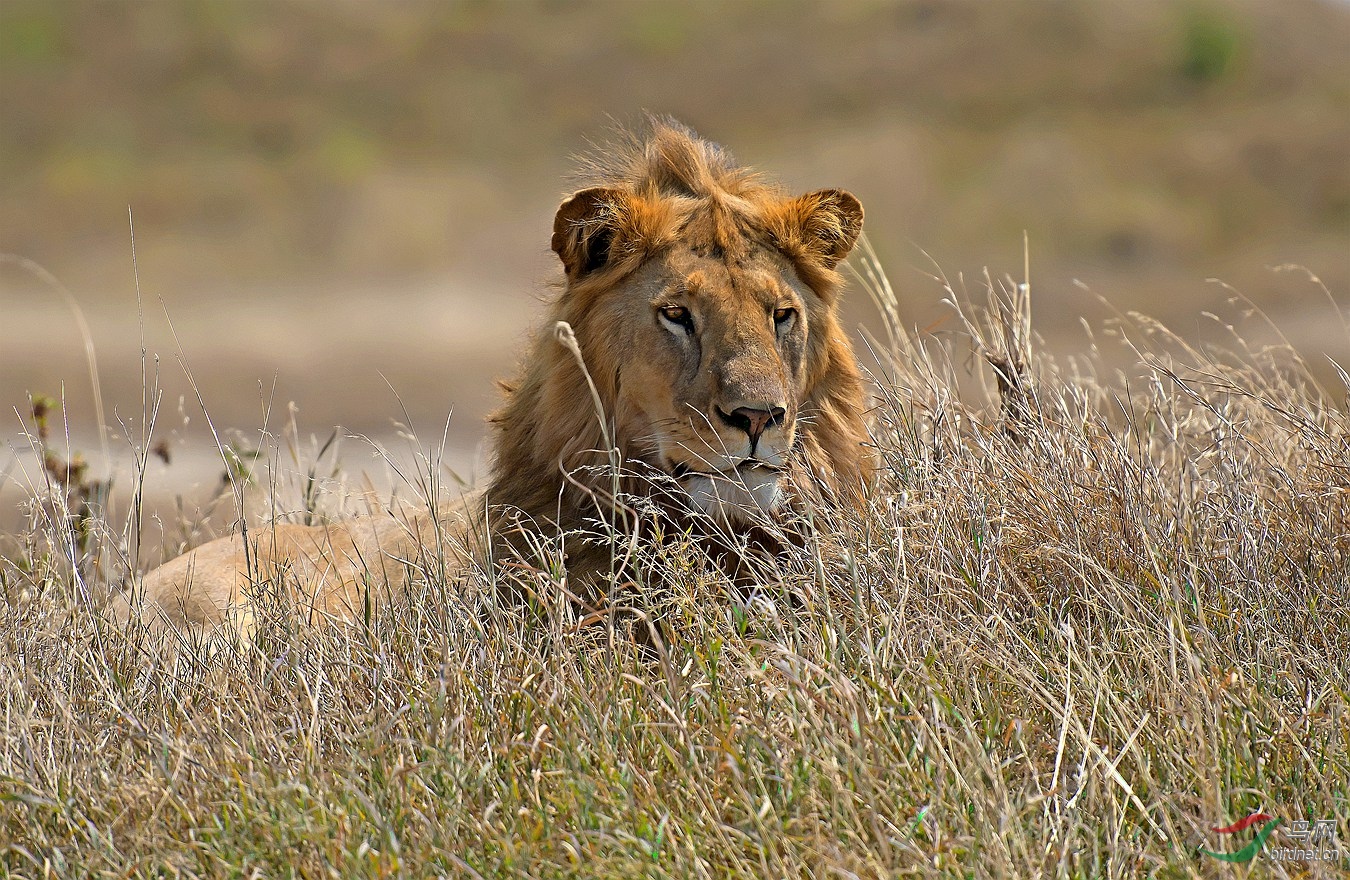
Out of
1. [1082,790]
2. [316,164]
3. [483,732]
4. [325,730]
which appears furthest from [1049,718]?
[316,164]

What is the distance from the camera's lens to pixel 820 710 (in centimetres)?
299

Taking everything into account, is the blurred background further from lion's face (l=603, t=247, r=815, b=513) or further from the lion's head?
lion's face (l=603, t=247, r=815, b=513)

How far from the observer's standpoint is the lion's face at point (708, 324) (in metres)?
3.69

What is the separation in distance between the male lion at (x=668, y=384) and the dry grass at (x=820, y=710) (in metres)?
0.21

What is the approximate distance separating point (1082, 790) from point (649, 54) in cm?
4192

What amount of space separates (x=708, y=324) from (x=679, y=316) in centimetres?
10

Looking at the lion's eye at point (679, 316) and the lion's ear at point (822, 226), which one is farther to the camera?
the lion's ear at point (822, 226)

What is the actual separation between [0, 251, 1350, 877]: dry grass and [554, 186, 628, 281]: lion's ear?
3.04 ft

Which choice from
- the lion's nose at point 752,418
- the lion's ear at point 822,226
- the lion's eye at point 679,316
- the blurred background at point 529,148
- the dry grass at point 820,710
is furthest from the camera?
the blurred background at point 529,148

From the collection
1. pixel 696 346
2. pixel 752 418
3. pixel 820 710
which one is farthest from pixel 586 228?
pixel 820 710

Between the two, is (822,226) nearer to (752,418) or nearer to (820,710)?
(752,418)

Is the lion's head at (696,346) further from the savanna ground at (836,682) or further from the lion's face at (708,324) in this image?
the savanna ground at (836,682)

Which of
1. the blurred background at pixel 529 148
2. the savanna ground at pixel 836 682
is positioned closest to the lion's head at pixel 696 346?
the savanna ground at pixel 836 682

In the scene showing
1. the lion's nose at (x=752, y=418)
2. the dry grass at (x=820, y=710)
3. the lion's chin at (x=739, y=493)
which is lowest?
the dry grass at (x=820, y=710)
